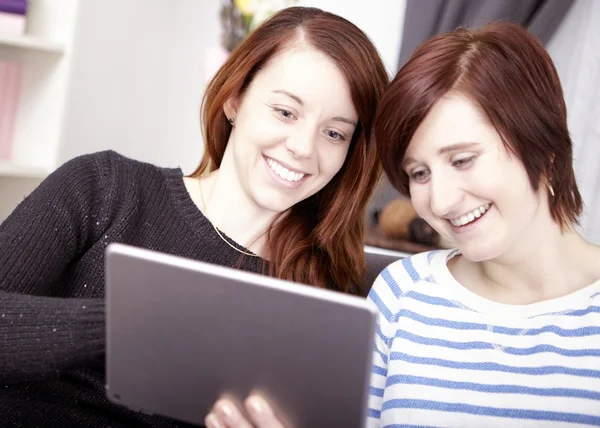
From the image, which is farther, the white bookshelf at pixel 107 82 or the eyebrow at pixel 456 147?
the white bookshelf at pixel 107 82

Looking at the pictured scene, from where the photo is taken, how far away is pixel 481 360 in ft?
4.19

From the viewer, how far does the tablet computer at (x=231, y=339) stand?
862 millimetres

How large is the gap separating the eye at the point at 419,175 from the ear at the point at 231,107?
47cm

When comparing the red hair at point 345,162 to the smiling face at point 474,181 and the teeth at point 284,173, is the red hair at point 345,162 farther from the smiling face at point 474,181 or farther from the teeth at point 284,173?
the smiling face at point 474,181

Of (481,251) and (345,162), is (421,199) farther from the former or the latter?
(345,162)

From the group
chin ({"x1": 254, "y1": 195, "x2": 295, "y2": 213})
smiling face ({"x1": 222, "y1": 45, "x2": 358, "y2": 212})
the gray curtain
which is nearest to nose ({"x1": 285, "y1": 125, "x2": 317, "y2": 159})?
smiling face ({"x1": 222, "y1": 45, "x2": 358, "y2": 212})

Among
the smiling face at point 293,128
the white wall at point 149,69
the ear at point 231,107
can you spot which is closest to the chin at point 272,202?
the smiling face at point 293,128

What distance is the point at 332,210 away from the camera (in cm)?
163

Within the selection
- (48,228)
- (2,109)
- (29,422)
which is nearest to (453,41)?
(48,228)

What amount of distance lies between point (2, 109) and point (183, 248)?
1.32 metres

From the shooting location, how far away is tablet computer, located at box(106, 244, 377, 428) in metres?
0.86

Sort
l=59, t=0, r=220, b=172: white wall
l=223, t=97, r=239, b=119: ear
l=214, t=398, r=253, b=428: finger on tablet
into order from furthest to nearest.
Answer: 1. l=59, t=0, r=220, b=172: white wall
2. l=223, t=97, r=239, b=119: ear
3. l=214, t=398, r=253, b=428: finger on tablet

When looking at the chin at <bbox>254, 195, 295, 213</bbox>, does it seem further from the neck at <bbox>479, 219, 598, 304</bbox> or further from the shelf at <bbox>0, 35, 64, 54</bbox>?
the shelf at <bbox>0, 35, 64, 54</bbox>

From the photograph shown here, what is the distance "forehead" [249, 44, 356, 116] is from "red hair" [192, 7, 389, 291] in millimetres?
14
